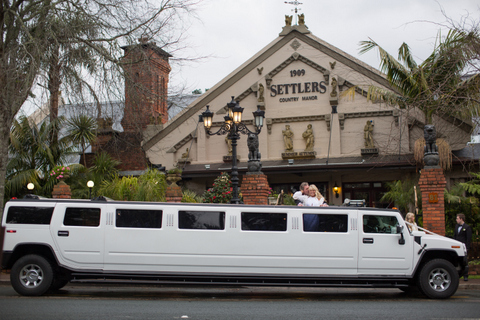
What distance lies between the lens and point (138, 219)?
10.1 meters

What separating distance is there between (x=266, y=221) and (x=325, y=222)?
3.83 feet

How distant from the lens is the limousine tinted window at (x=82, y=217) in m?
10.1

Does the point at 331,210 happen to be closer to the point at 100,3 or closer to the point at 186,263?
the point at 186,263

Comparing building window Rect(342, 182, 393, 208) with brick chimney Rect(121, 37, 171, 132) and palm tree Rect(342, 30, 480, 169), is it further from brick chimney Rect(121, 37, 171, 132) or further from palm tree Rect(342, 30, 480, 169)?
brick chimney Rect(121, 37, 171, 132)

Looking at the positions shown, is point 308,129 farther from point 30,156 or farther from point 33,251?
point 33,251

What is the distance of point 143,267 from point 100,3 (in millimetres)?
7982

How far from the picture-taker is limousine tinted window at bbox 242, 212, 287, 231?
10.1m

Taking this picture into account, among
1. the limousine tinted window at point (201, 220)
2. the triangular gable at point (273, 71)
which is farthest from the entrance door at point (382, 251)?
the triangular gable at point (273, 71)

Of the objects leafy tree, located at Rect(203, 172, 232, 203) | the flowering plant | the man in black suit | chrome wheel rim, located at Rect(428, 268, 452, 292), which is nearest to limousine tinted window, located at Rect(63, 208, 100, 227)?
chrome wheel rim, located at Rect(428, 268, 452, 292)

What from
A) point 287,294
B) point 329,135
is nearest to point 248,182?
point 287,294

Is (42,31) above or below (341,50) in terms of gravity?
below

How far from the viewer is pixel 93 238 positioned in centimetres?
1002

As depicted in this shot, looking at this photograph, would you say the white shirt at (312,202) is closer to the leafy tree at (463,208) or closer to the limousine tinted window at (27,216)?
the limousine tinted window at (27,216)

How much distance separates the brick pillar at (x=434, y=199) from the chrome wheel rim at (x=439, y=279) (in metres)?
5.46
